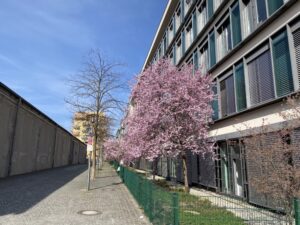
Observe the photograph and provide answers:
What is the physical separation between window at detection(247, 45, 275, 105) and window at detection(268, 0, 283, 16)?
138 centimetres

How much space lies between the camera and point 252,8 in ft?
44.0

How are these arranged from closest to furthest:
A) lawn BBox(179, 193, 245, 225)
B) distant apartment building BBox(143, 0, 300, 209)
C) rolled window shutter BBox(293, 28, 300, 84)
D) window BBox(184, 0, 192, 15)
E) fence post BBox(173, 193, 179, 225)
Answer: fence post BBox(173, 193, 179, 225) → lawn BBox(179, 193, 245, 225) → rolled window shutter BBox(293, 28, 300, 84) → distant apartment building BBox(143, 0, 300, 209) → window BBox(184, 0, 192, 15)

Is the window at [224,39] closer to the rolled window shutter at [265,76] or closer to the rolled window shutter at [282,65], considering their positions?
the rolled window shutter at [265,76]

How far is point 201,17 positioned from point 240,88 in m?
8.39

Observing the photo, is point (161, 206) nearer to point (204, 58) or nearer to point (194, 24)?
point (204, 58)

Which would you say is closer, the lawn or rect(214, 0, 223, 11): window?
the lawn

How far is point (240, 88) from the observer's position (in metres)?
14.1

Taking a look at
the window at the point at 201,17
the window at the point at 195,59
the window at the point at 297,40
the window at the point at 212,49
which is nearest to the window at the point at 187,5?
the window at the point at 201,17

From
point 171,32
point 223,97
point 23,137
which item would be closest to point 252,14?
point 223,97

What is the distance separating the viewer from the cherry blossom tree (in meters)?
14.8

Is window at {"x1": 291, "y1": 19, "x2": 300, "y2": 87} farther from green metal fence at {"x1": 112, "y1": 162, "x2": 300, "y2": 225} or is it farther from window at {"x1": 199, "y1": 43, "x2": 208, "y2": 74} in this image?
window at {"x1": 199, "y1": 43, "x2": 208, "y2": 74}

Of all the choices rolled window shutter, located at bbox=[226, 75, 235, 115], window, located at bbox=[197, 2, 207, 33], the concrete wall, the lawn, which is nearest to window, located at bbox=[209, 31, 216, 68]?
window, located at bbox=[197, 2, 207, 33]

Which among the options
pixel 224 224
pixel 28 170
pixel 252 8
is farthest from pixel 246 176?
pixel 28 170

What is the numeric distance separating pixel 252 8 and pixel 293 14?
346cm
